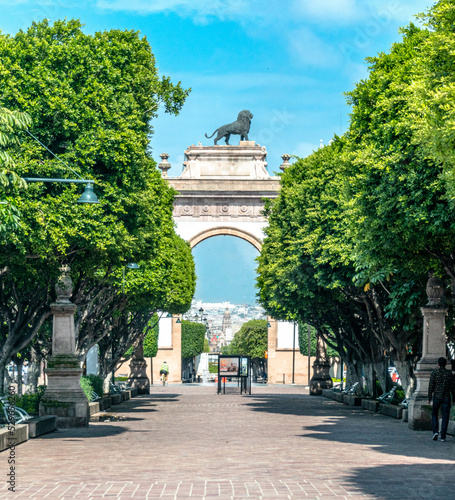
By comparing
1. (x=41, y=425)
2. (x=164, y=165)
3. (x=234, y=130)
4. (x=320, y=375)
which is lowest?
(x=41, y=425)

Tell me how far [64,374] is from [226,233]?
176ft

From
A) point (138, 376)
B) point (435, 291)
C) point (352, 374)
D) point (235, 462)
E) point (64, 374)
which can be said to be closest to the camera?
point (235, 462)

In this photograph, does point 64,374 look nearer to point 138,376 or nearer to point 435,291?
point 435,291

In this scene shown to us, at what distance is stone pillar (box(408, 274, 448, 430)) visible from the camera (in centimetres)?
2250

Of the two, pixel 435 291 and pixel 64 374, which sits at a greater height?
pixel 435 291

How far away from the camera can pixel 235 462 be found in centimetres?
1446

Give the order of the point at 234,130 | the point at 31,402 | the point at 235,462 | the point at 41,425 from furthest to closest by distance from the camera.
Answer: the point at 234,130, the point at 31,402, the point at 41,425, the point at 235,462

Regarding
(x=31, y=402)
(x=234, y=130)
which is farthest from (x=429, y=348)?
(x=234, y=130)

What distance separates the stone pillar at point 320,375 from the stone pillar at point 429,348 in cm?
2829

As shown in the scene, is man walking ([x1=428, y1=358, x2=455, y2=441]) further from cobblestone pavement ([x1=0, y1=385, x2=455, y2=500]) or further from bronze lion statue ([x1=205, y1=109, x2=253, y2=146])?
bronze lion statue ([x1=205, y1=109, x2=253, y2=146])

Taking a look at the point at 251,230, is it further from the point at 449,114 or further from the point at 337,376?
the point at 449,114

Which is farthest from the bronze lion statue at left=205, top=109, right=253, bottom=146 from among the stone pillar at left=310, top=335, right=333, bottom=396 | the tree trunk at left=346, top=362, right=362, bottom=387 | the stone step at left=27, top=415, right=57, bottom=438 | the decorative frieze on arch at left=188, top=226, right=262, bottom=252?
the stone step at left=27, top=415, right=57, bottom=438

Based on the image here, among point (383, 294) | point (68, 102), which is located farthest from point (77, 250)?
point (383, 294)

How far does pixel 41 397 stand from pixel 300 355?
5284cm
